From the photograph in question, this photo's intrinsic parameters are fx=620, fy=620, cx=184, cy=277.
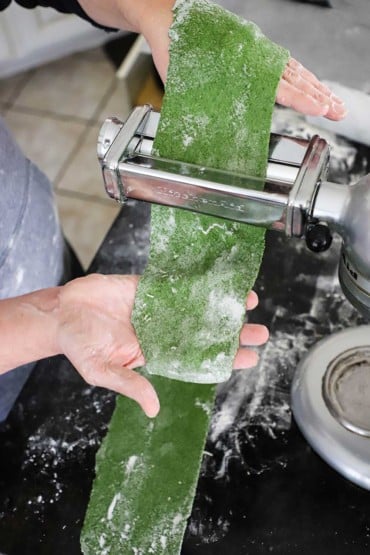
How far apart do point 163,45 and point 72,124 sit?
5.33 ft

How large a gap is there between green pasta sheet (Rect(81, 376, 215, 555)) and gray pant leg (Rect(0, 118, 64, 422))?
7.5 inches

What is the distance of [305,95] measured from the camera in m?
0.76

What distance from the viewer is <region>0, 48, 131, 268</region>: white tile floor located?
2146 mm

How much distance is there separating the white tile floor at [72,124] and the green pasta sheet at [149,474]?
1194 mm

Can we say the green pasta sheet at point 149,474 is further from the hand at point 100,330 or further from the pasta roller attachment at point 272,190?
the pasta roller attachment at point 272,190

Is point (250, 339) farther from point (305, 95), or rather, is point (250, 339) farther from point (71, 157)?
point (71, 157)

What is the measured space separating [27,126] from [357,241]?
6.89 ft

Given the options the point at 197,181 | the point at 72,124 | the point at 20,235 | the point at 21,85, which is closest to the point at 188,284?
the point at 197,181

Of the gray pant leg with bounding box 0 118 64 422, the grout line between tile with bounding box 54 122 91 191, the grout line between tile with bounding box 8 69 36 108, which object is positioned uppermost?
the gray pant leg with bounding box 0 118 64 422

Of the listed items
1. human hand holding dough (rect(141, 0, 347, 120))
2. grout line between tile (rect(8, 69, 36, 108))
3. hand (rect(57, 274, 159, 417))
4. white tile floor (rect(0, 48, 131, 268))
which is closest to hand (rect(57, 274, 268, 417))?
hand (rect(57, 274, 159, 417))

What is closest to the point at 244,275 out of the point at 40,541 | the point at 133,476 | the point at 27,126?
the point at 133,476

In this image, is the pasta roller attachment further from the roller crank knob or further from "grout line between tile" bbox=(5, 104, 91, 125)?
"grout line between tile" bbox=(5, 104, 91, 125)

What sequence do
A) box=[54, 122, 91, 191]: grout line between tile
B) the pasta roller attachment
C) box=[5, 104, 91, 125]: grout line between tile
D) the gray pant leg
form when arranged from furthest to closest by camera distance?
box=[5, 104, 91, 125]: grout line between tile < box=[54, 122, 91, 191]: grout line between tile < the gray pant leg < the pasta roller attachment

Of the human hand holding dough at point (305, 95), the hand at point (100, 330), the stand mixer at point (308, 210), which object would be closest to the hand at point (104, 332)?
the hand at point (100, 330)
